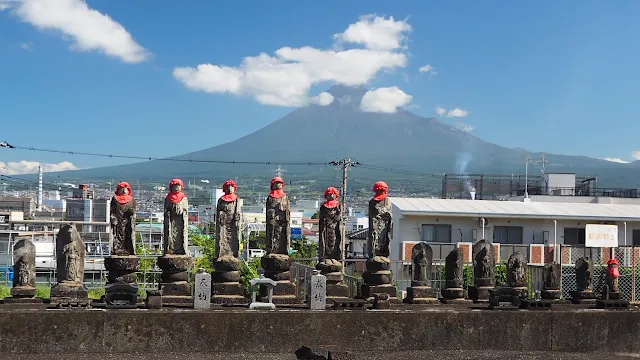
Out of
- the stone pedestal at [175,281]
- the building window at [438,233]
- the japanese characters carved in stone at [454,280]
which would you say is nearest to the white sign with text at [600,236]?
the japanese characters carved in stone at [454,280]

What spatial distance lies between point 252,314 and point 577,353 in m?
5.82

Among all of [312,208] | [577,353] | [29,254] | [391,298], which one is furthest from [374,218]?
[312,208]

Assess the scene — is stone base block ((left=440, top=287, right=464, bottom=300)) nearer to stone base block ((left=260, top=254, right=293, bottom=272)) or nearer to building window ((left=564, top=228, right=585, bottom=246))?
stone base block ((left=260, top=254, right=293, bottom=272))

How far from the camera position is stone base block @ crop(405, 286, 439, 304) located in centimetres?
1237

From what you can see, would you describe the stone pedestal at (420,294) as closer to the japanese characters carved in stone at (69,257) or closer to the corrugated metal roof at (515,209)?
the japanese characters carved in stone at (69,257)

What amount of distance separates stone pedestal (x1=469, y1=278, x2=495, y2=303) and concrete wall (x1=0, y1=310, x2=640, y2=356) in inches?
65.2

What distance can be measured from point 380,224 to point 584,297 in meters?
4.50

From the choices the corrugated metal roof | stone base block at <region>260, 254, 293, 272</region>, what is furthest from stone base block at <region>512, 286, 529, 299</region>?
the corrugated metal roof

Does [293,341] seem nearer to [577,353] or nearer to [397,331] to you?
[397,331]

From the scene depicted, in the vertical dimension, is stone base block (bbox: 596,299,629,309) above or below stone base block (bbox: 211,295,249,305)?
below

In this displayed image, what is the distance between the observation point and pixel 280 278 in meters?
11.7

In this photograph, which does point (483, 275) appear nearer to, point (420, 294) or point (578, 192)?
point (420, 294)

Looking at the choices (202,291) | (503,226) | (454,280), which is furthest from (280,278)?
(503,226)

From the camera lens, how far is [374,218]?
40.7ft
